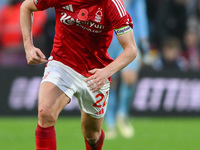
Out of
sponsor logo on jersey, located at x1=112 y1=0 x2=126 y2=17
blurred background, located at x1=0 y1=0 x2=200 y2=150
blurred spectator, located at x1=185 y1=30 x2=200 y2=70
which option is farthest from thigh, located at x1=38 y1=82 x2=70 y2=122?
blurred spectator, located at x1=185 y1=30 x2=200 y2=70

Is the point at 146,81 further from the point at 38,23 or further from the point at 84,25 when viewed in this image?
the point at 84,25

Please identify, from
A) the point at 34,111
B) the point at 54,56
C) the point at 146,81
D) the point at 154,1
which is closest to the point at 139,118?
the point at 146,81

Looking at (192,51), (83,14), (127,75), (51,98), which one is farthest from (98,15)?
(192,51)

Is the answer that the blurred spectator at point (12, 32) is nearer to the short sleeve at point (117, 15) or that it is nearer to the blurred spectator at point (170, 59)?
the blurred spectator at point (170, 59)

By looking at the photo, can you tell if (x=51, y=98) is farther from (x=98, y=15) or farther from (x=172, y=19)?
(x=172, y=19)

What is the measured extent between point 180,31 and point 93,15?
8.03 m

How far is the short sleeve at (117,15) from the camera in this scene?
461 centimetres

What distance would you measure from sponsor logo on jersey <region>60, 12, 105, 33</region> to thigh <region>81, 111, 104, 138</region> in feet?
2.86

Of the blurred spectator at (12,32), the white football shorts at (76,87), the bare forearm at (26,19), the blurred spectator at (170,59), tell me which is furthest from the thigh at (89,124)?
the blurred spectator at (12,32)

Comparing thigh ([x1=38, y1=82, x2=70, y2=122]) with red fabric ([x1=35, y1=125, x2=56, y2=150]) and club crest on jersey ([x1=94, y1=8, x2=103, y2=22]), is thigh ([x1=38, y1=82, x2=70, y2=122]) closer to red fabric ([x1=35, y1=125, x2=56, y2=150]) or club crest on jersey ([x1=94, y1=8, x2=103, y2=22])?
red fabric ([x1=35, y1=125, x2=56, y2=150])

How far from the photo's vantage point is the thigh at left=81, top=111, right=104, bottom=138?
5.31 m

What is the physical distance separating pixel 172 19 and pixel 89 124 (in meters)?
7.71

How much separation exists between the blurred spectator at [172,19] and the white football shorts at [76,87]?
7464 millimetres

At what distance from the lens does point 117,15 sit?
15.2ft
